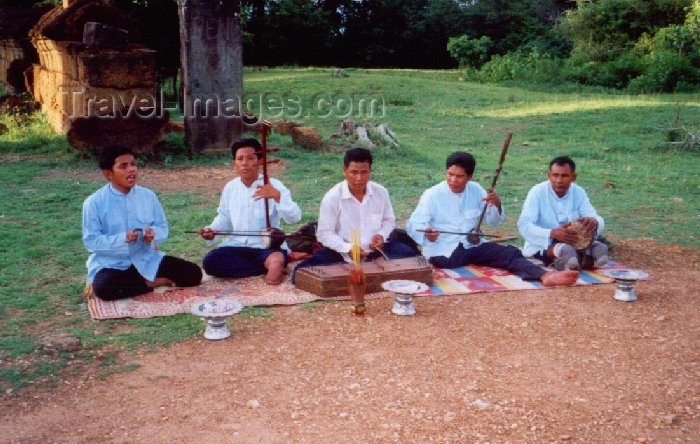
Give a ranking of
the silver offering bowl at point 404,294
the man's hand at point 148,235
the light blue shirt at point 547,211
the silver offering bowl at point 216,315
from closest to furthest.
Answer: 1. the silver offering bowl at point 216,315
2. the silver offering bowl at point 404,294
3. the man's hand at point 148,235
4. the light blue shirt at point 547,211

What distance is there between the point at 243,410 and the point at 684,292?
11.4 ft

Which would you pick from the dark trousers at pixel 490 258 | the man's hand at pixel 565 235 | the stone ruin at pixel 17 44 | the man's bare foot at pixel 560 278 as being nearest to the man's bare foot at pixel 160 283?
the dark trousers at pixel 490 258

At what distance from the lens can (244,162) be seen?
215 inches

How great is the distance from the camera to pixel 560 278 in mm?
5180

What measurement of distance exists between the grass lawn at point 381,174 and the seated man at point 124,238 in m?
0.30

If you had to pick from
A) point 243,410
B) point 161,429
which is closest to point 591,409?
point 243,410

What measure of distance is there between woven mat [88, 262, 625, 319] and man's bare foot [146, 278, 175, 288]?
0.09m

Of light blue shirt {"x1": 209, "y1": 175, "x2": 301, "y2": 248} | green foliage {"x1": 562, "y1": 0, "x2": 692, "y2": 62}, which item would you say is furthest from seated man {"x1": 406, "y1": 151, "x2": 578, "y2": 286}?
green foliage {"x1": 562, "y1": 0, "x2": 692, "y2": 62}

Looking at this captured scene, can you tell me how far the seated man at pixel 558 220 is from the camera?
5527mm

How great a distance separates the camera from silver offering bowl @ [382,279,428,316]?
4597 mm

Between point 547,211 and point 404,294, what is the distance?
1864 mm

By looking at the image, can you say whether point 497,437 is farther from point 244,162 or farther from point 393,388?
point 244,162

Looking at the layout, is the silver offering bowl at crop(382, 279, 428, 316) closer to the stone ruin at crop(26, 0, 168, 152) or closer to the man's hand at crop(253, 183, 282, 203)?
the man's hand at crop(253, 183, 282, 203)

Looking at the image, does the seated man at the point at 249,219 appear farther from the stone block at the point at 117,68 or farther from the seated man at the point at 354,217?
the stone block at the point at 117,68
